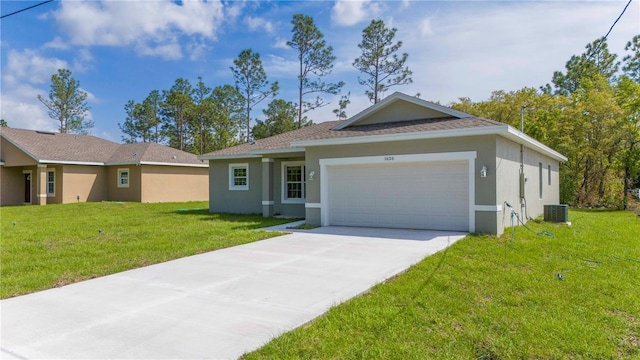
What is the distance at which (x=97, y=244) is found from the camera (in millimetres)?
9484

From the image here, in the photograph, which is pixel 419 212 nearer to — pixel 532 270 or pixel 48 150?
pixel 532 270

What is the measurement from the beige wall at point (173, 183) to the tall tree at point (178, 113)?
17.4 m

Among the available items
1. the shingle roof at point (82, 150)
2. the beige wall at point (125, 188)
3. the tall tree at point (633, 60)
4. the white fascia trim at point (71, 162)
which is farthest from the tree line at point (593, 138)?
the white fascia trim at point (71, 162)

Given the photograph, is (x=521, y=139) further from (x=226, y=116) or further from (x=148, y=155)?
(x=226, y=116)

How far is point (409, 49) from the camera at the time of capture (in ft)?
102

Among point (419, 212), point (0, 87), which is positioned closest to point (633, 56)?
point (419, 212)

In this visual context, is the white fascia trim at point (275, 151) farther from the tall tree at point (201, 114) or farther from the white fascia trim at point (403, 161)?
the tall tree at point (201, 114)

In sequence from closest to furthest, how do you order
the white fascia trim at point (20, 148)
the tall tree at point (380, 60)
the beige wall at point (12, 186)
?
the white fascia trim at point (20, 148) → the beige wall at point (12, 186) → the tall tree at point (380, 60)

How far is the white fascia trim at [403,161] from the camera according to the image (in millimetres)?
10242

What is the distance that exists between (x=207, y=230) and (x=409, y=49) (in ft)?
81.6

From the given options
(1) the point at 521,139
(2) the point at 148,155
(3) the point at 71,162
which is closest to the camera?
(1) the point at 521,139

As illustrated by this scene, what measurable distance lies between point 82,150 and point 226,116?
16.4 metres

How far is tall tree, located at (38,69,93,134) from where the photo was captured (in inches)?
1636

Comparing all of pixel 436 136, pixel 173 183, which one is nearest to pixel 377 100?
pixel 173 183
